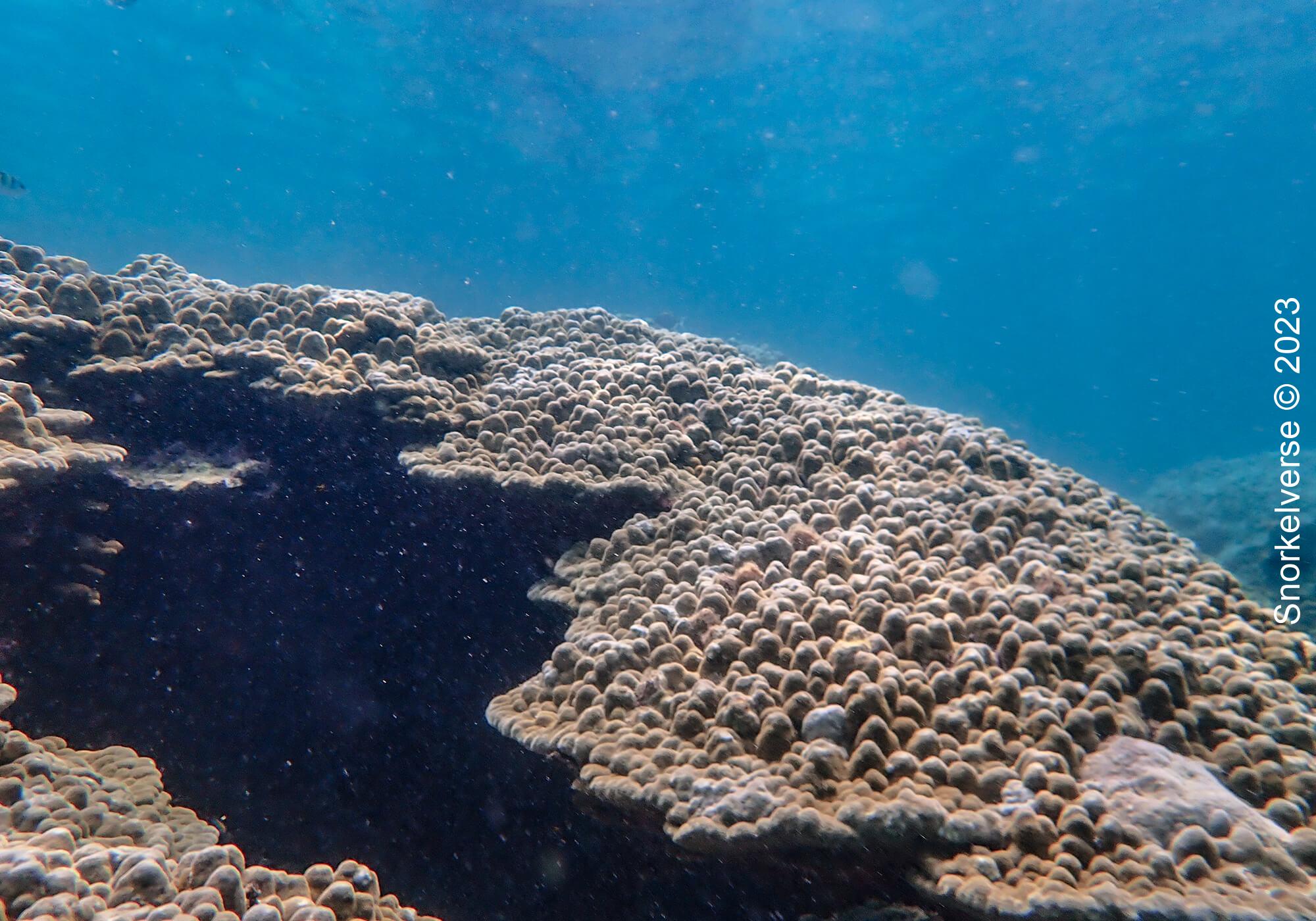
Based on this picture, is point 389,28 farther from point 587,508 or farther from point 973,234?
point 973,234

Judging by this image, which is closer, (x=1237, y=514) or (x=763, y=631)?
(x=763, y=631)

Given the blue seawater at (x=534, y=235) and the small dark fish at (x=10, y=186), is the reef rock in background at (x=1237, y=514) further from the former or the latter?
the small dark fish at (x=10, y=186)

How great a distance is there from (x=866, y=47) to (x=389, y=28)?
978 inches

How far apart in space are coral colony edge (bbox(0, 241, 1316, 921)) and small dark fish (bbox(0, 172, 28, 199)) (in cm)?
961

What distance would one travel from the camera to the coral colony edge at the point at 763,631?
89.4 inches

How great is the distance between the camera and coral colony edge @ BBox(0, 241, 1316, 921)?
227 cm

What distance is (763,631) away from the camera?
3070 millimetres

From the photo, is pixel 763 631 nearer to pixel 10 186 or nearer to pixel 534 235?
pixel 10 186

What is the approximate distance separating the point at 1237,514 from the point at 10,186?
28173 millimetres

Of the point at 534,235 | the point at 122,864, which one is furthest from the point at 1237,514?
the point at 534,235

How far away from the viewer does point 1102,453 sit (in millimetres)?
64750

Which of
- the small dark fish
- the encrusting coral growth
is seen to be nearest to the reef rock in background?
the encrusting coral growth

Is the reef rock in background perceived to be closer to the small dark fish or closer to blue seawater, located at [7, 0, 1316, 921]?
blue seawater, located at [7, 0, 1316, 921]

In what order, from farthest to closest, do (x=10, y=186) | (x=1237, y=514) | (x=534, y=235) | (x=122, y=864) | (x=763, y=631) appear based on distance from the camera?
(x=534, y=235)
(x=1237, y=514)
(x=10, y=186)
(x=763, y=631)
(x=122, y=864)
